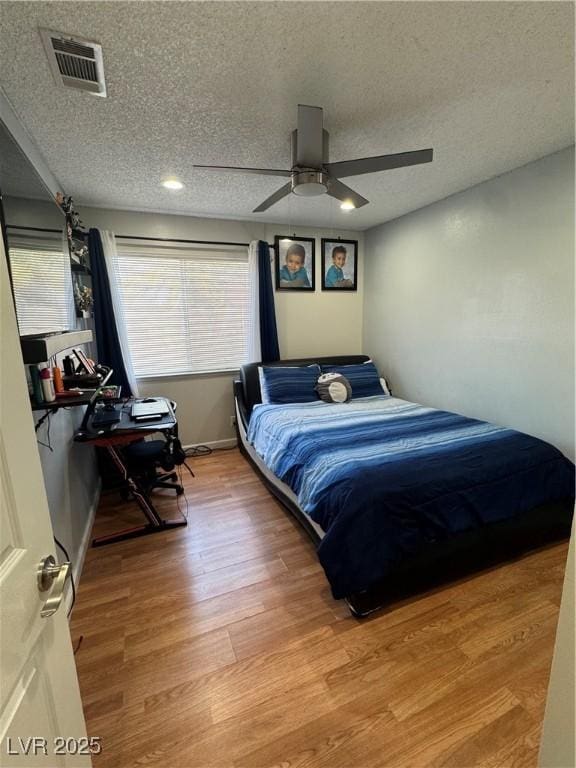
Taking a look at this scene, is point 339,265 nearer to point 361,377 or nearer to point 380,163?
point 361,377

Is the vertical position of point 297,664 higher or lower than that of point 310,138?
lower

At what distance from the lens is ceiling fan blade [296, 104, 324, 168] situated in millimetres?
1680

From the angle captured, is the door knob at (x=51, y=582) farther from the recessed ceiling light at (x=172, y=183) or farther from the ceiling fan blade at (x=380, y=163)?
the recessed ceiling light at (x=172, y=183)

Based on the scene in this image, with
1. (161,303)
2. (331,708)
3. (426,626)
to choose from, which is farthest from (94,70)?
(426,626)

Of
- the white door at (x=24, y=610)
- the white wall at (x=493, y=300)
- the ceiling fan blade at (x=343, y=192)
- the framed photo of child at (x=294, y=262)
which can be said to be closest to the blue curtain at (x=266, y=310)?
the framed photo of child at (x=294, y=262)

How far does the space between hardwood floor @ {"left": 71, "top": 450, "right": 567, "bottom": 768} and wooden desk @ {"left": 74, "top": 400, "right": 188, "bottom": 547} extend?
20 cm

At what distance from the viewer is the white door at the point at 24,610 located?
0.61 m

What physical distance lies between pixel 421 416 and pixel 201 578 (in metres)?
2.06

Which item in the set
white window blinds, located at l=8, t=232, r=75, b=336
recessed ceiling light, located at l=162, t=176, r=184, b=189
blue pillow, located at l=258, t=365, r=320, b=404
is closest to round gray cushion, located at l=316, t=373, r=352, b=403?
blue pillow, located at l=258, t=365, r=320, b=404

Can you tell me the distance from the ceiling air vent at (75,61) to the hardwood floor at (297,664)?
255cm

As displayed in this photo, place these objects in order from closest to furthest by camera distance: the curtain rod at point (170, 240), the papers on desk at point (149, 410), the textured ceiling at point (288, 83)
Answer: the textured ceiling at point (288, 83), the papers on desk at point (149, 410), the curtain rod at point (170, 240)

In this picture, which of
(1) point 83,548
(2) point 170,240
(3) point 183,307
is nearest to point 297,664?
(1) point 83,548

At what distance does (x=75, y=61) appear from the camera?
139 centimetres

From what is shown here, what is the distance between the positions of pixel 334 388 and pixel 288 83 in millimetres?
2405
